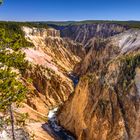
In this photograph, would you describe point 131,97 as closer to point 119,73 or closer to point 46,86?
point 119,73

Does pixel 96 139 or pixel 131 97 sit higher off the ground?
pixel 131 97

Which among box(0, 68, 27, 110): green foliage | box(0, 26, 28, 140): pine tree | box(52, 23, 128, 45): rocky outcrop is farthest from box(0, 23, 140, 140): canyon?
box(52, 23, 128, 45): rocky outcrop

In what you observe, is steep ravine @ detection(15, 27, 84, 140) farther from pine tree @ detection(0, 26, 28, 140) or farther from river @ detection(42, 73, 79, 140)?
pine tree @ detection(0, 26, 28, 140)

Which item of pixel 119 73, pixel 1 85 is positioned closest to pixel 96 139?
pixel 119 73

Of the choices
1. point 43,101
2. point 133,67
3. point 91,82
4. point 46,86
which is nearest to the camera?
point 133,67

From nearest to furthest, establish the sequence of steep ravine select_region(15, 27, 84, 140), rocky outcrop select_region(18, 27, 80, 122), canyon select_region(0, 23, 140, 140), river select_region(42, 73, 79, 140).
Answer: canyon select_region(0, 23, 140, 140)
river select_region(42, 73, 79, 140)
steep ravine select_region(15, 27, 84, 140)
rocky outcrop select_region(18, 27, 80, 122)

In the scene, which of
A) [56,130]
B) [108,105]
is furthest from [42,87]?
[108,105]

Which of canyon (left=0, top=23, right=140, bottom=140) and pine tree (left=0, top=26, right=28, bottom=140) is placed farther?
canyon (left=0, top=23, right=140, bottom=140)
